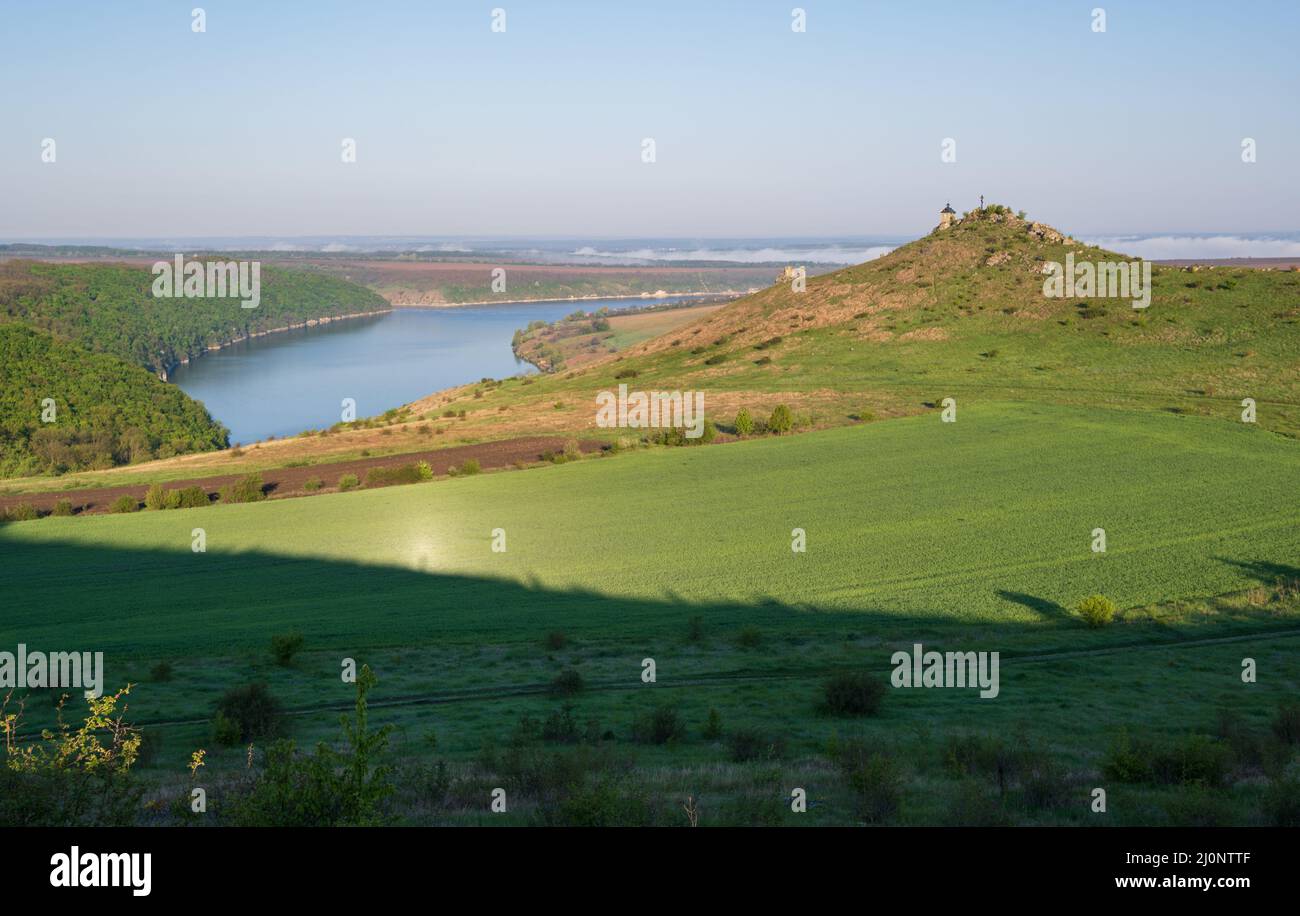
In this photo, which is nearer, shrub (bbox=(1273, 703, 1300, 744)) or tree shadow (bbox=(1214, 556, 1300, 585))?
shrub (bbox=(1273, 703, 1300, 744))

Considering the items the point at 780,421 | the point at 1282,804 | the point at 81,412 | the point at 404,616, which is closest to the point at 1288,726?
the point at 1282,804

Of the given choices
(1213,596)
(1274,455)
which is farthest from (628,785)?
(1274,455)

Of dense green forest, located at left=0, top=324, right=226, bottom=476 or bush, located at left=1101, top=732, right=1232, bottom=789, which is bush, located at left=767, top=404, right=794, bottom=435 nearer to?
bush, located at left=1101, top=732, right=1232, bottom=789
